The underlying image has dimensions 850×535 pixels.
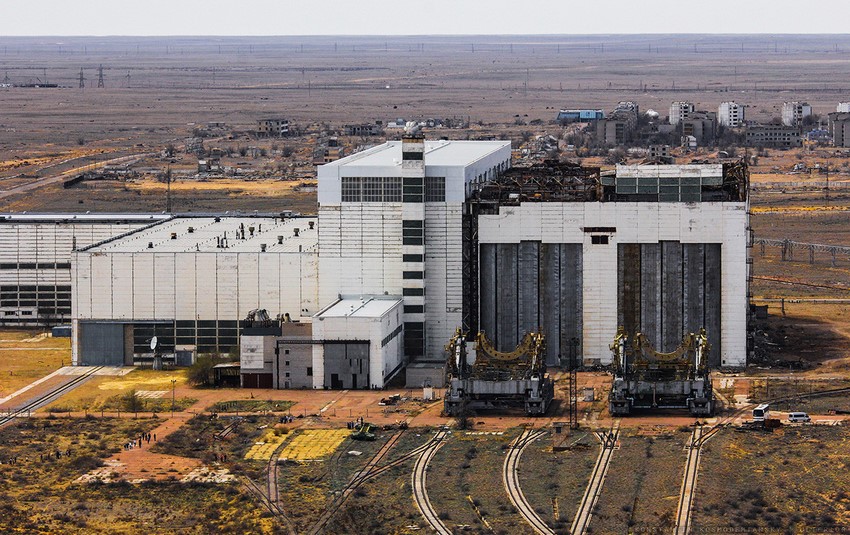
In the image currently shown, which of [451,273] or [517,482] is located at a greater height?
[451,273]

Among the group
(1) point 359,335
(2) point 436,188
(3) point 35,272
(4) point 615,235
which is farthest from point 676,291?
(3) point 35,272

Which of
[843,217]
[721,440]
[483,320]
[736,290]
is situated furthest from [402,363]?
[843,217]

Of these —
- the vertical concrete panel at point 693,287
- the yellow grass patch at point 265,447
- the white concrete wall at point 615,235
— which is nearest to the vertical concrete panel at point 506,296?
the white concrete wall at point 615,235

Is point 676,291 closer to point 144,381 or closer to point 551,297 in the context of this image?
point 551,297

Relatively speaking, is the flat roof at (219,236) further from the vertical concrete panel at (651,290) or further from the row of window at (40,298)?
the vertical concrete panel at (651,290)

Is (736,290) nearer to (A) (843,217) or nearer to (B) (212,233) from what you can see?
(B) (212,233)

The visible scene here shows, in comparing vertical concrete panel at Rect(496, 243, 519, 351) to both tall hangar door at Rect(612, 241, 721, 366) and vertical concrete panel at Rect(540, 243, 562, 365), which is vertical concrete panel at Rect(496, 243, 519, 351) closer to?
vertical concrete panel at Rect(540, 243, 562, 365)

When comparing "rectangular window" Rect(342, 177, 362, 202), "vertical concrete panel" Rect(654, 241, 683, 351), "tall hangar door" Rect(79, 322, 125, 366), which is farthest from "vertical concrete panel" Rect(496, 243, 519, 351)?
"tall hangar door" Rect(79, 322, 125, 366)
